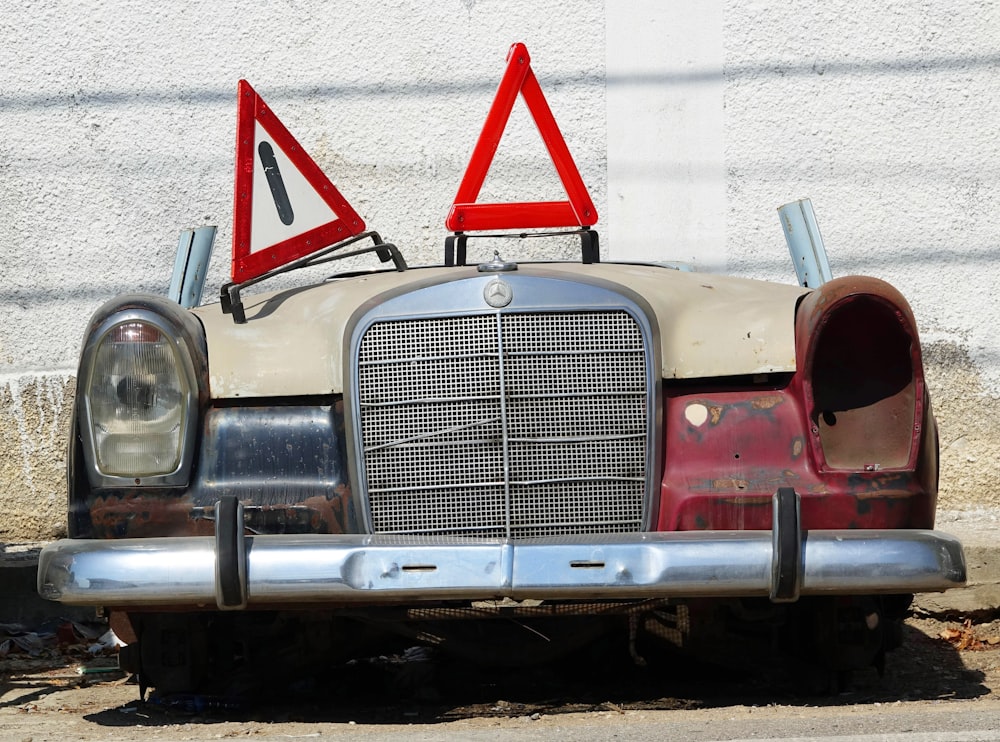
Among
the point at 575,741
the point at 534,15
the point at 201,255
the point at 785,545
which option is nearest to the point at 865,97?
Result: the point at 534,15

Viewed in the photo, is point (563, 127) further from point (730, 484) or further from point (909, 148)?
point (730, 484)

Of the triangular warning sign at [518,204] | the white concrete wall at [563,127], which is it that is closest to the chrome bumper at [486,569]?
the triangular warning sign at [518,204]

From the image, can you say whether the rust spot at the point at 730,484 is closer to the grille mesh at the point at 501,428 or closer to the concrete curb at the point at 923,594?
the grille mesh at the point at 501,428

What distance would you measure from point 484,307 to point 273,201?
45.6 inches

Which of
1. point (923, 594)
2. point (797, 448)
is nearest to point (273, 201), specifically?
point (797, 448)

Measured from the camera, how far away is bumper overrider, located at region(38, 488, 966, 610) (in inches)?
123

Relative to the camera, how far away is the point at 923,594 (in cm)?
533

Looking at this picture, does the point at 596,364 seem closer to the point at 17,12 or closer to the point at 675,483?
the point at 675,483

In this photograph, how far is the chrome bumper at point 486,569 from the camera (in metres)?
3.12

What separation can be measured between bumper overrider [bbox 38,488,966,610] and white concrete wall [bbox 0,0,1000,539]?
3317 mm

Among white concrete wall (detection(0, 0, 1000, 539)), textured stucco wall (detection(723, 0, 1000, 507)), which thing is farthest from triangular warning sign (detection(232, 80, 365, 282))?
textured stucco wall (detection(723, 0, 1000, 507))

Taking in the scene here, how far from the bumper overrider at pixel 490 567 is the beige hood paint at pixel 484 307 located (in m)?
0.41

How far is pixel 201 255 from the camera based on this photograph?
4.77 metres

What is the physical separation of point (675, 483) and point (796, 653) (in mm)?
826
